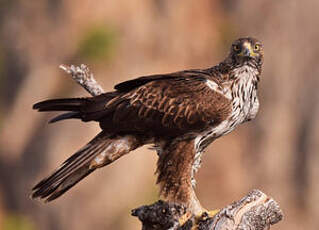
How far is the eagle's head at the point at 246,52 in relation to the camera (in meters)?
9.99

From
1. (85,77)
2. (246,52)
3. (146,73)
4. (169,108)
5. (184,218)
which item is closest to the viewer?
(184,218)

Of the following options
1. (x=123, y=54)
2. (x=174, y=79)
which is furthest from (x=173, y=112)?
(x=123, y=54)

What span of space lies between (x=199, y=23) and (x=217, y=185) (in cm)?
400

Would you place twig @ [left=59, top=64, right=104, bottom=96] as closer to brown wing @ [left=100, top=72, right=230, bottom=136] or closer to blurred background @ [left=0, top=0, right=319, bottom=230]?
brown wing @ [left=100, top=72, right=230, bottom=136]

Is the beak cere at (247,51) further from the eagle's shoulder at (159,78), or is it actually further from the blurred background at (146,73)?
the blurred background at (146,73)

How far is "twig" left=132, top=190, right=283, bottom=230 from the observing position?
8852 mm

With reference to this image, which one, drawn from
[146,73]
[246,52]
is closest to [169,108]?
[246,52]

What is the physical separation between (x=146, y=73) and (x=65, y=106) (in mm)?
12619

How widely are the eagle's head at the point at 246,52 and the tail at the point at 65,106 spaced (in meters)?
1.50

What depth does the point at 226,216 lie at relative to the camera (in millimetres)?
8852

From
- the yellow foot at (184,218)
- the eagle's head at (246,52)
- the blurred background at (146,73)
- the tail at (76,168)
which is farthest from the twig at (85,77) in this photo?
the blurred background at (146,73)

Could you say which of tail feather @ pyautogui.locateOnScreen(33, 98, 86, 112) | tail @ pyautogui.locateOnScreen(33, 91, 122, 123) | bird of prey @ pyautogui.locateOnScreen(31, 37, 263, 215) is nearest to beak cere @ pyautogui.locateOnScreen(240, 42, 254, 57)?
bird of prey @ pyautogui.locateOnScreen(31, 37, 263, 215)

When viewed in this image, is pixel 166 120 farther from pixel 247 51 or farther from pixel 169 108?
pixel 247 51

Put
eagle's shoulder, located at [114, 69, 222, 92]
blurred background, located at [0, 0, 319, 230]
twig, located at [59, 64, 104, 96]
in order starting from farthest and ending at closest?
blurred background, located at [0, 0, 319, 230], twig, located at [59, 64, 104, 96], eagle's shoulder, located at [114, 69, 222, 92]
